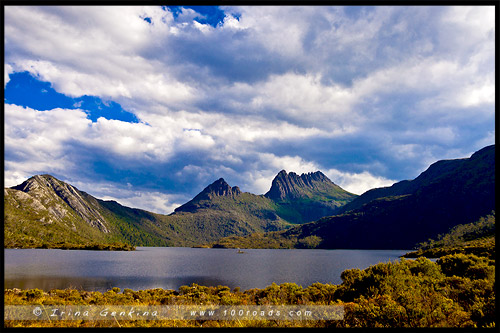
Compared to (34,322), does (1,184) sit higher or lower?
higher

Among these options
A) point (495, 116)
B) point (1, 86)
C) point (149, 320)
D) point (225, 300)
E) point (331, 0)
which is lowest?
point (225, 300)

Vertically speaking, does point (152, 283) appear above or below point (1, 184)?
below

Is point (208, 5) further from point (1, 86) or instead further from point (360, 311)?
point (360, 311)

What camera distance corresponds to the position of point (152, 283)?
222 ft

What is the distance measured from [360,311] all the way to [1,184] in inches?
602

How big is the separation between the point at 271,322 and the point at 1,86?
1386 centimetres

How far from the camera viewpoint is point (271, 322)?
13.2 metres

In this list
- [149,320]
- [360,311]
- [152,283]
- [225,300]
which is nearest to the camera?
[360,311]

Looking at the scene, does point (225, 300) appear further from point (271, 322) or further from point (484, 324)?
point (484, 324)

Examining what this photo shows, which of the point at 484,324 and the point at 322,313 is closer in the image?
the point at 484,324

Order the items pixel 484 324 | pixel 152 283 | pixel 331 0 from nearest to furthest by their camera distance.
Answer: pixel 331 0 < pixel 484 324 < pixel 152 283

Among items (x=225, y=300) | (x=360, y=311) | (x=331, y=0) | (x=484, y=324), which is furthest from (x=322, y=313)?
(x=331, y=0)

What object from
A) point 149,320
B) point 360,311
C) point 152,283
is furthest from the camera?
point 152,283

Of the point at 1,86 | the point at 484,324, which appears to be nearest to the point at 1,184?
the point at 1,86
